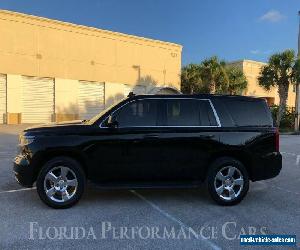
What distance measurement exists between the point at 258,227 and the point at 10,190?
14.8 feet

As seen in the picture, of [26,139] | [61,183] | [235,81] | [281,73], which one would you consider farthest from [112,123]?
[235,81]

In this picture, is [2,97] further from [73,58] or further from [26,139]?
[26,139]

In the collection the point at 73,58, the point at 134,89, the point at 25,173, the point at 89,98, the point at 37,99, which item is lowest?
the point at 25,173

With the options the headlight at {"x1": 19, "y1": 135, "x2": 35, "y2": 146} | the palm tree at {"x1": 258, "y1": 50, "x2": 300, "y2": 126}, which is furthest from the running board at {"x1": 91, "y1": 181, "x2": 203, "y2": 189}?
the palm tree at {"x1": 258, "y1": 50, "x2": 300, "y2": 126}

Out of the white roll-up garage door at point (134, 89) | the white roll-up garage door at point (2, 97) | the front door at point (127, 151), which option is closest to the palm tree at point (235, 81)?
the white roll-up garage door at point (134, 89)

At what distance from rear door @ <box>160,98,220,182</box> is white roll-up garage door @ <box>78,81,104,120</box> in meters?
26.6

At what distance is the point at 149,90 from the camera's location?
3638cm

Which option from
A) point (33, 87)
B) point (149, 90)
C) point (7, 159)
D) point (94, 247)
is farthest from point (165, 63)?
point (94, 247)

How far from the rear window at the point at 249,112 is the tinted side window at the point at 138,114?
131 cm

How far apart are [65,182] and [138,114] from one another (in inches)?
63.2

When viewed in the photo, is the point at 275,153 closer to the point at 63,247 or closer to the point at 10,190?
the point at 63,247

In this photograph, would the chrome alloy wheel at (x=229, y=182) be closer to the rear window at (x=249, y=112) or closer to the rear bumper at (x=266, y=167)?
the rear bumper at (x=266, y=167)

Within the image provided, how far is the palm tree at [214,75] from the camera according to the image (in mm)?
34438

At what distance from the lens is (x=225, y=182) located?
6387 mm
